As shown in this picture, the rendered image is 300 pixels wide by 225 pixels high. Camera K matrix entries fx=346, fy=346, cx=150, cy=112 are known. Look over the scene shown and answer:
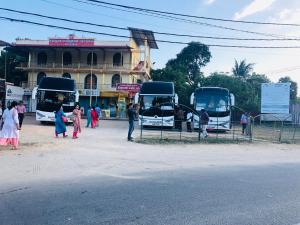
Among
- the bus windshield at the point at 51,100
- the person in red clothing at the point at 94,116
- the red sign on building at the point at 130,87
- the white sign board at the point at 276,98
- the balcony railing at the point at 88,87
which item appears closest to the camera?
the person in red clothing at the point at 94,116

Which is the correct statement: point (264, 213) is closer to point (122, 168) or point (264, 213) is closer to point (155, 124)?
point (122, 168)

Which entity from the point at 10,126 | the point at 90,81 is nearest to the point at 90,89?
the point at 90,81

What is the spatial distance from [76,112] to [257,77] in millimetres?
46293

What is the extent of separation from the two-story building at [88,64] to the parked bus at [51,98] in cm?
2066

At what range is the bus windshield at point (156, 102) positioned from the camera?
2384 cm

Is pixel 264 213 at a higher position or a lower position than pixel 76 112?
lower

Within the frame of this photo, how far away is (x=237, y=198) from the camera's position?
644cm

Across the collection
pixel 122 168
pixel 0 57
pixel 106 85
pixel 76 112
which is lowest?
pixel 122 168

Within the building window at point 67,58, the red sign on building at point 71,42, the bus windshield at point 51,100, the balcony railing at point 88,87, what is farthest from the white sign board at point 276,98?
the building window at point 67,58

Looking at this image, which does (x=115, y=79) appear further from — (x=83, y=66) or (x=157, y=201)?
(x=157, y=201)

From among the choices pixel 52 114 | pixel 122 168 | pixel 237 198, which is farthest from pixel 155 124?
pixel 237 198

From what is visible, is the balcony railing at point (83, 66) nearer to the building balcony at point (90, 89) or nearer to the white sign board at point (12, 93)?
the building balcony at point (90, 89)

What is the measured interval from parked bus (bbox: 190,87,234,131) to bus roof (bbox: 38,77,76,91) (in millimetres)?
8794

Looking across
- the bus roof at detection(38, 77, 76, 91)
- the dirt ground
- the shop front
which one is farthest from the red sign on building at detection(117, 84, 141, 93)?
the dirt ground
